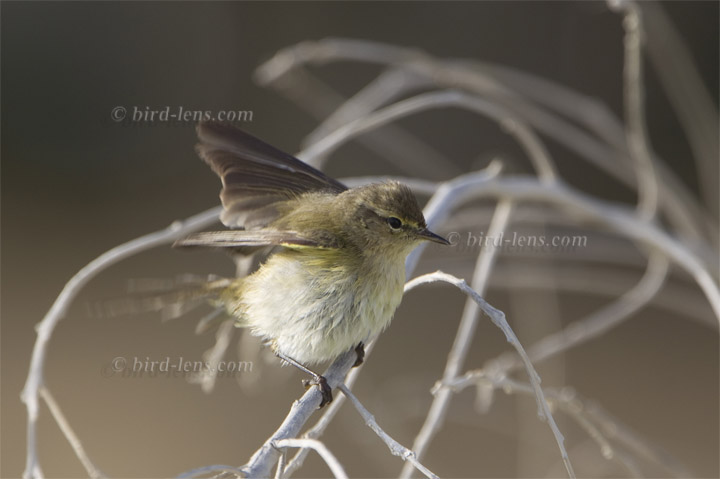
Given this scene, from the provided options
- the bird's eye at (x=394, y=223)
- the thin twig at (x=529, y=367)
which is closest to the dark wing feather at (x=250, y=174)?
the bird's eye at (x=394, y=223)

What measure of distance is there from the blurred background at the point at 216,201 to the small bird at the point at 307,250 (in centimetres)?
294

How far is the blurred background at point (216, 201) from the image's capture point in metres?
5.84

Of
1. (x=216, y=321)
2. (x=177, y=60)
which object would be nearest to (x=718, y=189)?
(x=216, y=321)

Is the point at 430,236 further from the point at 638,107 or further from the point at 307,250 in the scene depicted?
the point at 638,107

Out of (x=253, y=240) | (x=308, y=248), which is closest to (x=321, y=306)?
(x=308, y=248)

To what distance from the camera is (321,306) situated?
2.33 meters

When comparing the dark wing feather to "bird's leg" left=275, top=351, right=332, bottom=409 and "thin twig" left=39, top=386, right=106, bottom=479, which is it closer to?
"bird's leg" left=275, top=351, right=332, bottom=409

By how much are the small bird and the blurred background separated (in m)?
2.94

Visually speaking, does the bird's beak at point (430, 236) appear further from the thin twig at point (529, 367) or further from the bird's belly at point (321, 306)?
the thin twig at point (529, 367)

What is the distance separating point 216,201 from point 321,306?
576cm

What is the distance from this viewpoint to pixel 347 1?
7457 mm

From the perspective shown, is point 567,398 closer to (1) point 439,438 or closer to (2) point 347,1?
(1) point 439,438

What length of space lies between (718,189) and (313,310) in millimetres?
2577

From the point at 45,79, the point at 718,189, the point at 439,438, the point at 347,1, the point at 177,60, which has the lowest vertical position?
the point at 439,438
